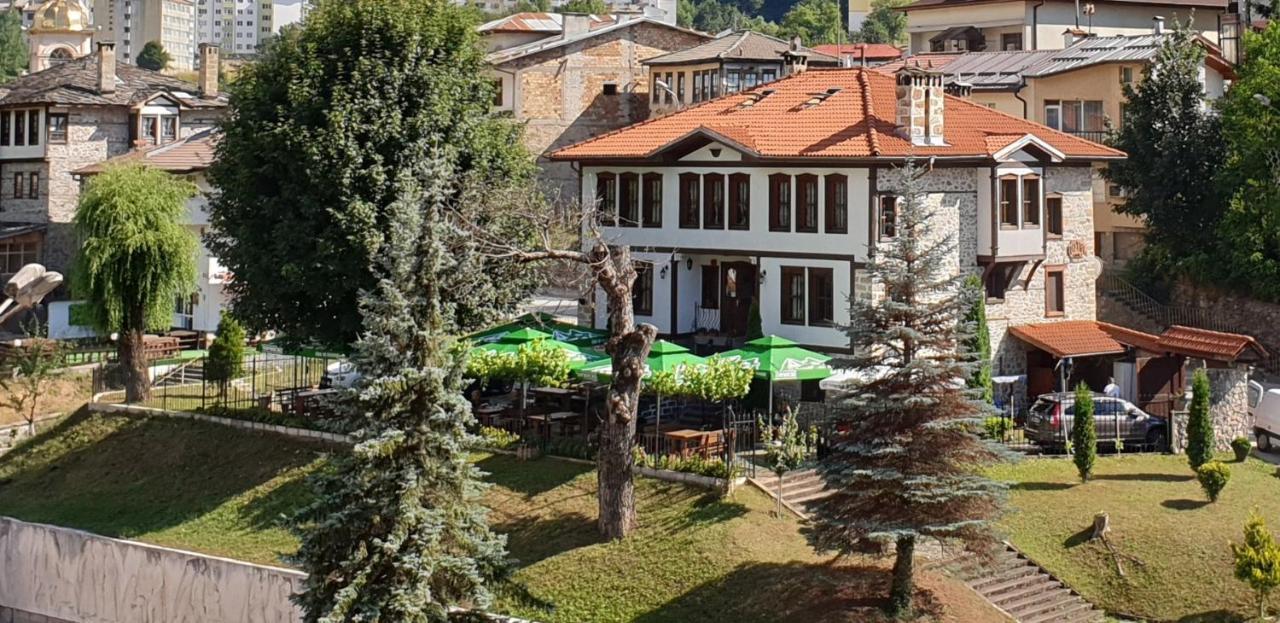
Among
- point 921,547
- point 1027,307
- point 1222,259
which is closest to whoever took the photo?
point 921,547

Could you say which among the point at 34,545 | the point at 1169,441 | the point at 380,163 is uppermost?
the point at 380,163

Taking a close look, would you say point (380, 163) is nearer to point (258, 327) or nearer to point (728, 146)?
point (258, 327)

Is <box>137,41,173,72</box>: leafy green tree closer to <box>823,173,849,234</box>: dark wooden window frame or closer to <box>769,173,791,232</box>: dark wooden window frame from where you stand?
<box>769,173,791,232</box>: dark wooden window frame

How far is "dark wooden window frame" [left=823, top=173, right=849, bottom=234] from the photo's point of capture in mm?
36906

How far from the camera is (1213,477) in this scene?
1221 inches

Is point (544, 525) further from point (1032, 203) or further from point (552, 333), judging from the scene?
point (1032, 203)

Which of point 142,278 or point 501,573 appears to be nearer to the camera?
point 501,573

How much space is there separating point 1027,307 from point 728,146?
8.37 metres

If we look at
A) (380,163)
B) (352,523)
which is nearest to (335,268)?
(380,163)

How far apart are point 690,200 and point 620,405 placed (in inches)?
476

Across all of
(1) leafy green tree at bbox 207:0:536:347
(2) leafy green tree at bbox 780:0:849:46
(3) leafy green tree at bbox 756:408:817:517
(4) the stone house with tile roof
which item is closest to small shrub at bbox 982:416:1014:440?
(3) leafy green tree at bbox 756:408:817:517

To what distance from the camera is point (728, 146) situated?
38.1 metres

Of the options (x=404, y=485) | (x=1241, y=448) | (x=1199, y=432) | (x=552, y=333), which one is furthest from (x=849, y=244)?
(x=404, y=485)

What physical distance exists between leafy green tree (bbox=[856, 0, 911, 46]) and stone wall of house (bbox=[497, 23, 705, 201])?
197 feet
